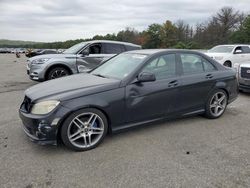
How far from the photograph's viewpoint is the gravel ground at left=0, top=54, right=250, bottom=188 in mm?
3141

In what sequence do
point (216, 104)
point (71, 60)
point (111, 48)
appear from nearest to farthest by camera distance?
1. point (216, 104)
2. point (71, 60)
3. point (111, 48)

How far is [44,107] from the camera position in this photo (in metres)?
3.74

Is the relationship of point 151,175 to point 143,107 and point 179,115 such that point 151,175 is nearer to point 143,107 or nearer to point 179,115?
point 143,107

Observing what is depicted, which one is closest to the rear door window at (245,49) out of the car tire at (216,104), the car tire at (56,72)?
the car tire at (56,72)

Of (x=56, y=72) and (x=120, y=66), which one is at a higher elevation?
(x=120, y=66)

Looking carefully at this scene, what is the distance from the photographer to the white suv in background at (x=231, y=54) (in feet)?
44.8

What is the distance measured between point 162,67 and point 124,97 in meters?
1.04

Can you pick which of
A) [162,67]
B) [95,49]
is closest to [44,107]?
[162,67]

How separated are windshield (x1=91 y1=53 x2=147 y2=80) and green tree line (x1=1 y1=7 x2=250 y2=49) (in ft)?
140

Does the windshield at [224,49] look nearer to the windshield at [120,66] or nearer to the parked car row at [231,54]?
the parked car row at [231,54]

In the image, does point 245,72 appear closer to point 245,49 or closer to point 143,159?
point 143,159

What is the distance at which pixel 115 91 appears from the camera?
13.5ft

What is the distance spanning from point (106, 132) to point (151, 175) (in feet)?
3.77

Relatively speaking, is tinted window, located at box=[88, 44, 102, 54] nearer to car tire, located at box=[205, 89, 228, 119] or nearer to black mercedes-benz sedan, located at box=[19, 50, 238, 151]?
black mercedes-benz sedan, located at box=[19, 50, 238, 151]
